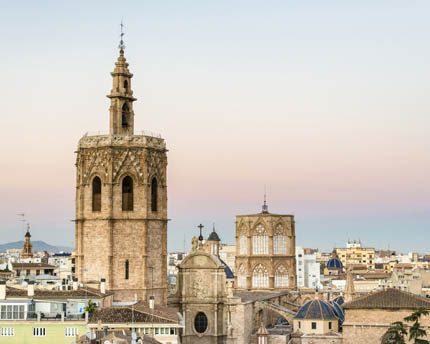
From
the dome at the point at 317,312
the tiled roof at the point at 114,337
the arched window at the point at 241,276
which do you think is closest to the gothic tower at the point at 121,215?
the tiled roof at the point at 114,337

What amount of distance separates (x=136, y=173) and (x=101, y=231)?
213 inches

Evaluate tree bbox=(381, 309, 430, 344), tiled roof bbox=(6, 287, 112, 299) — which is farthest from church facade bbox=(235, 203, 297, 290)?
tiled roof bbox=(6, 287, 112, 299)

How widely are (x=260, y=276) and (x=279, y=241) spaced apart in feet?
16.2

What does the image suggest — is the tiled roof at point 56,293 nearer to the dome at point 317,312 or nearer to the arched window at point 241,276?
the dome at point 317,312

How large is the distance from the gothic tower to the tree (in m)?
18.8

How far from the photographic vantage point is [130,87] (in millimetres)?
73062

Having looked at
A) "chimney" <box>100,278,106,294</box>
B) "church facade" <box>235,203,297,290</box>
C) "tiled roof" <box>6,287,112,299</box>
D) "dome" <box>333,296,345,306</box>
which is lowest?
"dome" <box>333,296,345,306</box>

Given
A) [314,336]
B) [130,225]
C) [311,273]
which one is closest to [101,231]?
[130,225]

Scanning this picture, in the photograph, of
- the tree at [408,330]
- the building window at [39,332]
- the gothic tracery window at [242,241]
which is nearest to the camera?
the building window at [39,332]

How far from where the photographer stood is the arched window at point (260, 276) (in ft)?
346

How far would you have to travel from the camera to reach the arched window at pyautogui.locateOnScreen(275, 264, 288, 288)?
346 feet

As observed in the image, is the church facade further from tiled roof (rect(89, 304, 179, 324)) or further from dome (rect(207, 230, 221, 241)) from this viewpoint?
tiled roof (rect(89, 304, 179, 324))

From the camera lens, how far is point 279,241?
105812 millimetres

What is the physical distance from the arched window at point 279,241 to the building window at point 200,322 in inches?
1251
